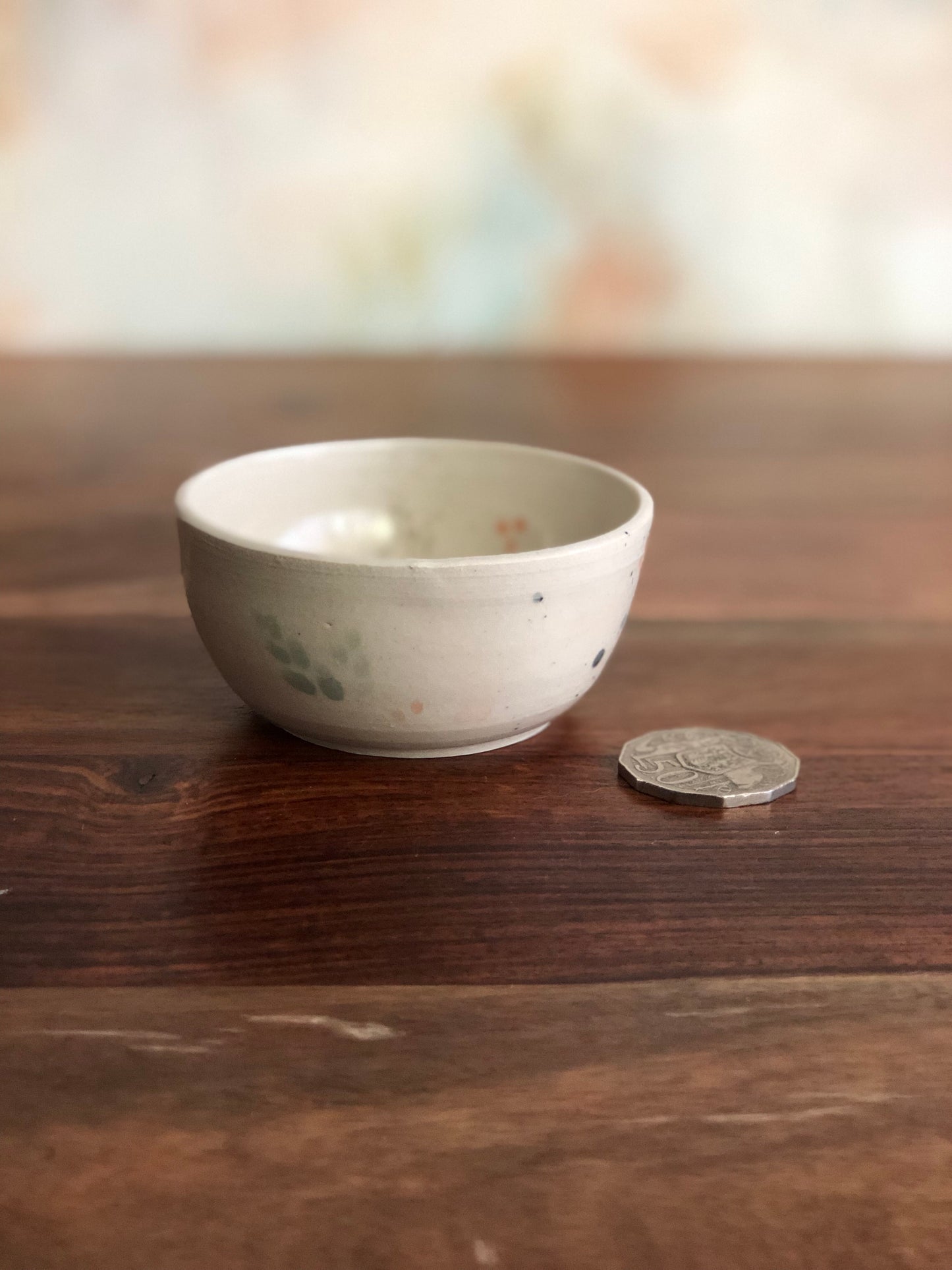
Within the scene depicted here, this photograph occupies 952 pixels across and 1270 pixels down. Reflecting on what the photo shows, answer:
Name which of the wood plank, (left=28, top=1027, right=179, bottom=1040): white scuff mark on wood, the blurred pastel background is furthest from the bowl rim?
the blurred pastel background

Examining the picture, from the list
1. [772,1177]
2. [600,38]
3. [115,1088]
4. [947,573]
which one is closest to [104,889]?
[115,1088]

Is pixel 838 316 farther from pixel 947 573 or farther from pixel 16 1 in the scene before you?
pixel 16 1

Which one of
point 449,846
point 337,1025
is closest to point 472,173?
point 449,846

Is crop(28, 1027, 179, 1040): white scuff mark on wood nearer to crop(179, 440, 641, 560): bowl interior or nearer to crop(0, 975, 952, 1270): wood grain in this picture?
crop(0, 975, 952, 1270): wood grain

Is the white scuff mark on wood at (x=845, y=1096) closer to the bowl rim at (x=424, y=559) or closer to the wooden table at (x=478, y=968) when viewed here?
the wooden table at (x=478, y=968)

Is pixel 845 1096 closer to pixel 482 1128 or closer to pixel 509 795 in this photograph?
pixel 482 1128

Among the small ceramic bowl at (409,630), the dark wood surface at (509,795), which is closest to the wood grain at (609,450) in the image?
the dark wood surface at (509,795)

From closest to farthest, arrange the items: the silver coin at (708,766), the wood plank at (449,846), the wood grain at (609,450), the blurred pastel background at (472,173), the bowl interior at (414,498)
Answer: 1. the wood plank at (449,846)
2. the silver coin at (708,766)
3. the bowl interior at (414,498)
4. the wood grain at (609,450)
5. the blurred pastel background at (472,173)

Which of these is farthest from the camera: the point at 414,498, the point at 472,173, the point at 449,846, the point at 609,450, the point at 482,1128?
the point at 472,173

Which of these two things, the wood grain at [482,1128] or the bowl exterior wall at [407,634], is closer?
the wood grain at [482,1128]
